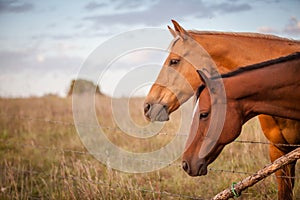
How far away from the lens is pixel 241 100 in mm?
2516

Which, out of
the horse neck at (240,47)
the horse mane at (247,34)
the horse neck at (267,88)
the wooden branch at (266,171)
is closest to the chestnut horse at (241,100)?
the horse neck at (267,88)

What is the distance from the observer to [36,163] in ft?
19.7

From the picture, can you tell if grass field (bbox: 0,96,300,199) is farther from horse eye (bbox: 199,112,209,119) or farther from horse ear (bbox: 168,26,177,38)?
horse ear (bbox: 168,26,177,38)

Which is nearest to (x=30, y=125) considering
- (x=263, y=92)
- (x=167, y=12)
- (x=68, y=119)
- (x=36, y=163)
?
(x=68, y=119)

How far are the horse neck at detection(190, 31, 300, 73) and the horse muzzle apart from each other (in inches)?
30.0

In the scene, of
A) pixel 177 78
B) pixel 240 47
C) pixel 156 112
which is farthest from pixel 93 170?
pixel 240 47

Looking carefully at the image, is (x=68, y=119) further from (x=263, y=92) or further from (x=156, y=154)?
(x=263, y=92)

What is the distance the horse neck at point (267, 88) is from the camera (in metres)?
2.49

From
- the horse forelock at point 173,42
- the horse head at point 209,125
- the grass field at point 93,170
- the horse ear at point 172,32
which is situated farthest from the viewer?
the grass field at point 93,170

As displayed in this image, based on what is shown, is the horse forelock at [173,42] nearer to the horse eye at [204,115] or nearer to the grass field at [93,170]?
the grass field at [93,170]

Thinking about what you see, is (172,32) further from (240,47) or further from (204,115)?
(204,115)

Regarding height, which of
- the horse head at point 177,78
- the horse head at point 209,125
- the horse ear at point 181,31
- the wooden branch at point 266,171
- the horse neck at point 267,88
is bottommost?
the wooden branch at point 266,171

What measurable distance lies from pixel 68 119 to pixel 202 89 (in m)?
7.72

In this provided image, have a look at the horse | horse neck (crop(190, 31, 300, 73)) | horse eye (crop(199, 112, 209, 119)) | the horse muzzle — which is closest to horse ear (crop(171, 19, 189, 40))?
the horse
